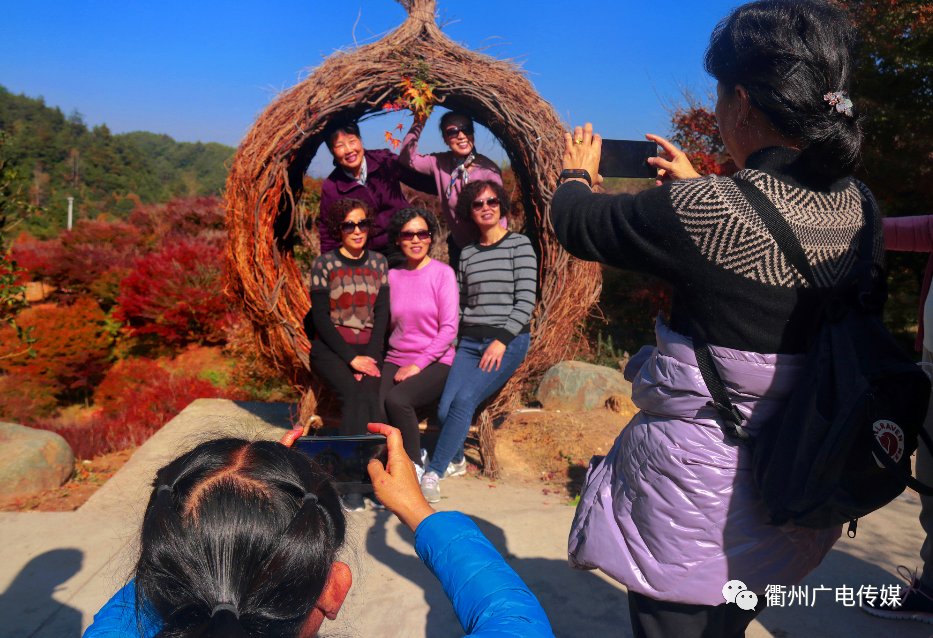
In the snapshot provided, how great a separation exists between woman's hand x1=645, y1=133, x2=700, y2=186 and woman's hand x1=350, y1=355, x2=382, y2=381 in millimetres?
2436

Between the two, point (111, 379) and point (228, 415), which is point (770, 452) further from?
point (111, 379)

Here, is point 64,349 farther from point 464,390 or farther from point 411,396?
point 464,390

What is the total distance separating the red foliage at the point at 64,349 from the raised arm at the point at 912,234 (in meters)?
8.20

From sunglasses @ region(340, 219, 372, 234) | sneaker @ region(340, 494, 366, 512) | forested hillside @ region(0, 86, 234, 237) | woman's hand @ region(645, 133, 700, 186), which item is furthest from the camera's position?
forested hillside @ region(0, 86, 234, 237)

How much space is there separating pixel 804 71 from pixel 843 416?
2.20 feet

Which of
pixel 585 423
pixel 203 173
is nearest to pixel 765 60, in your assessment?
pixel 585 423

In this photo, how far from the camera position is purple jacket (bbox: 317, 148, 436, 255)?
4.41m

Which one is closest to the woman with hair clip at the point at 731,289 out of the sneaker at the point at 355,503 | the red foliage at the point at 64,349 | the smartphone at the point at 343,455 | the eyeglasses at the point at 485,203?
the smartphone at the point at 343,455

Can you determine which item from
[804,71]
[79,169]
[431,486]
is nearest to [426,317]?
[431,486]

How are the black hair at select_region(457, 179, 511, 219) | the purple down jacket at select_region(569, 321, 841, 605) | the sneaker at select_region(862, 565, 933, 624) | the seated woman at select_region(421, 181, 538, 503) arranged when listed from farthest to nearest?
the black hair at select_region(457, 179, 511, 219) < the seated woman at select_region(421, 181, 538, 503) < the sneaker at select_region(862, 565, 933, 624) < the purple down jacket at select_region(569, 321, 841, 605)

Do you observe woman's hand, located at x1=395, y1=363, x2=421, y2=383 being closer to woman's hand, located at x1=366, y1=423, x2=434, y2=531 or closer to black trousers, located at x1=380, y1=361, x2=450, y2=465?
black trousers, located at x1=380, y1=361, x2=450, y2=465

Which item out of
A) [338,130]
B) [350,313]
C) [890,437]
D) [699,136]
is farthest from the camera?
[699,136]

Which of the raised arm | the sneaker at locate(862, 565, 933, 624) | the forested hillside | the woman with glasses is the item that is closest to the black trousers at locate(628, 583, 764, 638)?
the raised arm

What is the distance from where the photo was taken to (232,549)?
3.23ft
